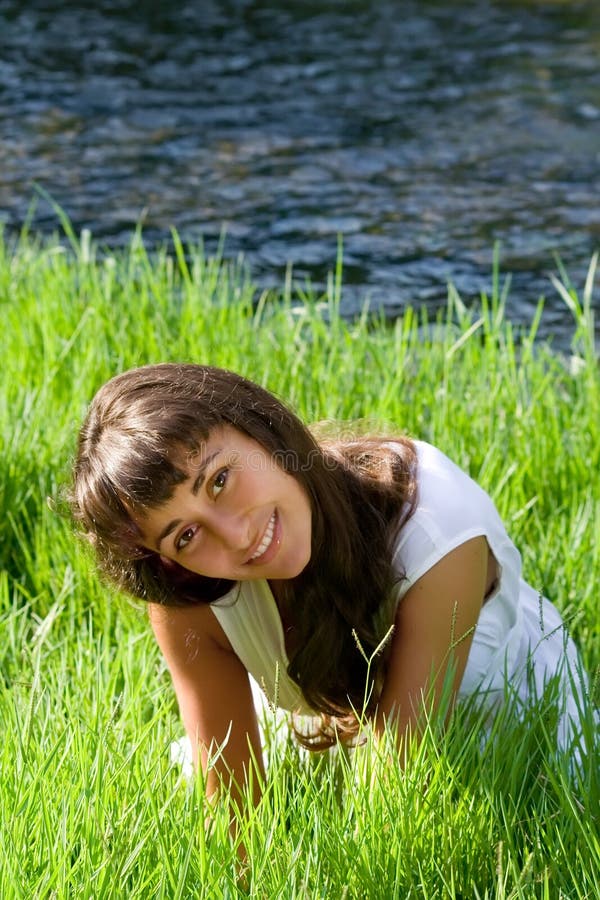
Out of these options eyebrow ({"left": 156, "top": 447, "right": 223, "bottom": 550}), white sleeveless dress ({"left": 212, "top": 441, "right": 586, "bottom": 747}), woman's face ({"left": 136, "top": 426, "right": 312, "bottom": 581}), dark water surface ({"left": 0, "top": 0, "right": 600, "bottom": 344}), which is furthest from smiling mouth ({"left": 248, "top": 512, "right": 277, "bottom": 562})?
dark water surface ({"left": 0, "top": 0, "right": 600, "bottom": 344})

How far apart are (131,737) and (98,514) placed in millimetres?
481

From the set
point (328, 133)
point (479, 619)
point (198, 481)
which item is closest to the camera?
point (198, 481)

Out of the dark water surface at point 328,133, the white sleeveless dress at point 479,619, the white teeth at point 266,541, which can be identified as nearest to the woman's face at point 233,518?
the white teeth at point 266,541

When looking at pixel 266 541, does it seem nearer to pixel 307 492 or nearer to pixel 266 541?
pixel 266 541

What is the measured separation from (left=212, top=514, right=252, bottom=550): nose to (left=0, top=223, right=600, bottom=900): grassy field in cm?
31

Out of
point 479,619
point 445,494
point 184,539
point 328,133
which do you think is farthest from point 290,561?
point 328,133

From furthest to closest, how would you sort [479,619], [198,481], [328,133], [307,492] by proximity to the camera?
[328,133]
[479,619]
[307,492]
[198,481]

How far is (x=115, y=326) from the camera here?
3883mm

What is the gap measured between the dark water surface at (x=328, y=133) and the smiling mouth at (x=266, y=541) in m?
2.87

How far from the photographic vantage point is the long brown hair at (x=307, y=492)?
1.87 metres

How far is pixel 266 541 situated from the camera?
1927 millimetres

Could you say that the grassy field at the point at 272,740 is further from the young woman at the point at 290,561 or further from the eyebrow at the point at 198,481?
the eyebrow at the point at 198,481

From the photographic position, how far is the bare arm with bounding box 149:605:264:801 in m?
2.21

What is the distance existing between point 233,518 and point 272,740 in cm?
41
